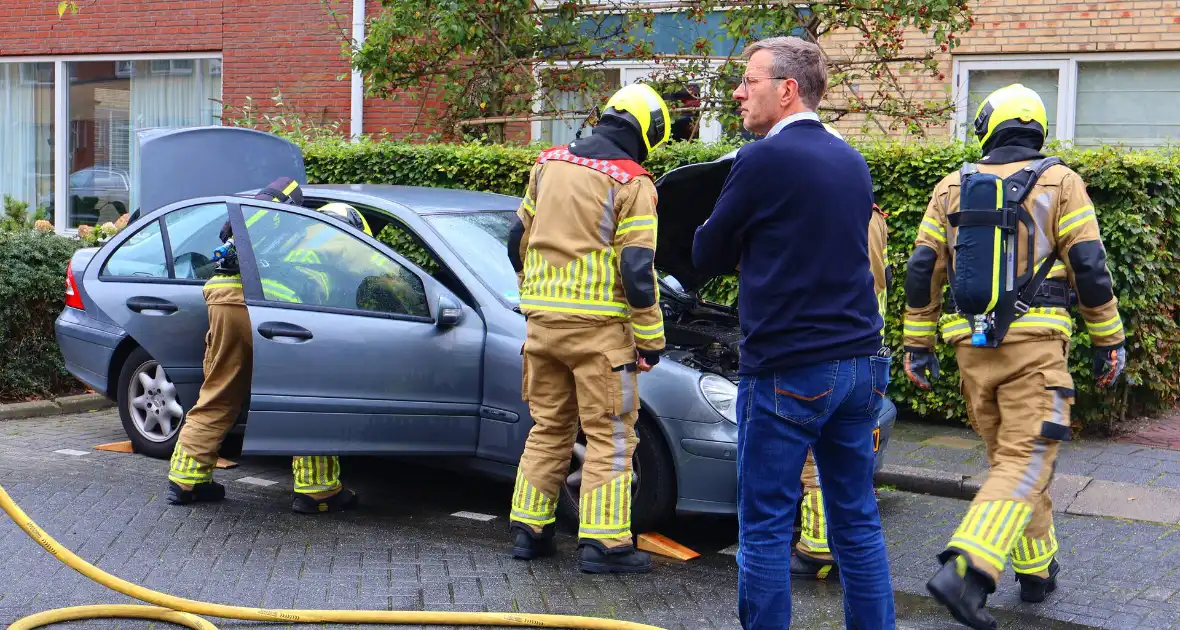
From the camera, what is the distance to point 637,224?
4957 millimetres

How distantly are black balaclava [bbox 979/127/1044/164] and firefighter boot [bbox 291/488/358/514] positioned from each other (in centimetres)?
331

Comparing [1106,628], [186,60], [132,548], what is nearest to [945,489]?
[1106,628]

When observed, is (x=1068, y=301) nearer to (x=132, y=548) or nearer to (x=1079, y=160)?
(x=1079, y=160)

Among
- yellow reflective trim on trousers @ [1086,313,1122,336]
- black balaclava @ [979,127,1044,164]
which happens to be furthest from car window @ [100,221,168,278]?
yellow reflective trim on trousers @ [1086,313,1122,336]

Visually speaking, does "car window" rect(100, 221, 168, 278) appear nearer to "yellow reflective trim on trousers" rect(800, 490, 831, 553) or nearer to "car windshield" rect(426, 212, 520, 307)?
"car windshield" rect(426, 212, 520, 307)

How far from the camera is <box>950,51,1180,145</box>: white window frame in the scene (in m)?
10.8

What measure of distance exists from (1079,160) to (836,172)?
Answer: 4344 mm

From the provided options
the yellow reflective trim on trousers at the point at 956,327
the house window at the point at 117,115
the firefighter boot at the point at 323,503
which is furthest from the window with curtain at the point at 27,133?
the yellow reflective trim on trousers at the point at 956,327

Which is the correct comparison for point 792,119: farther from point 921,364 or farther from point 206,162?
point 206,162

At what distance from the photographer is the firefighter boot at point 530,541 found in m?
5.25

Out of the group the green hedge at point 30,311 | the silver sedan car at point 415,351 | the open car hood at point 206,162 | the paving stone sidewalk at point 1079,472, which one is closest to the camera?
the silver sedan car at point 415,351

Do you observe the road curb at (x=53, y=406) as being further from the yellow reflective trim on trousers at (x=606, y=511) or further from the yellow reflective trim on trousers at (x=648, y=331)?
the yellow reflective trim on trousers at (x=648, y=331)

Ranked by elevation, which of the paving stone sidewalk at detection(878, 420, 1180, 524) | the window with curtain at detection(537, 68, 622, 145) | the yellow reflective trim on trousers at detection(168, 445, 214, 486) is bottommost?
the paving stone sidewalk at detection(878, 420, 1180, 524)

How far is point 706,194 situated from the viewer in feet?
18.1
